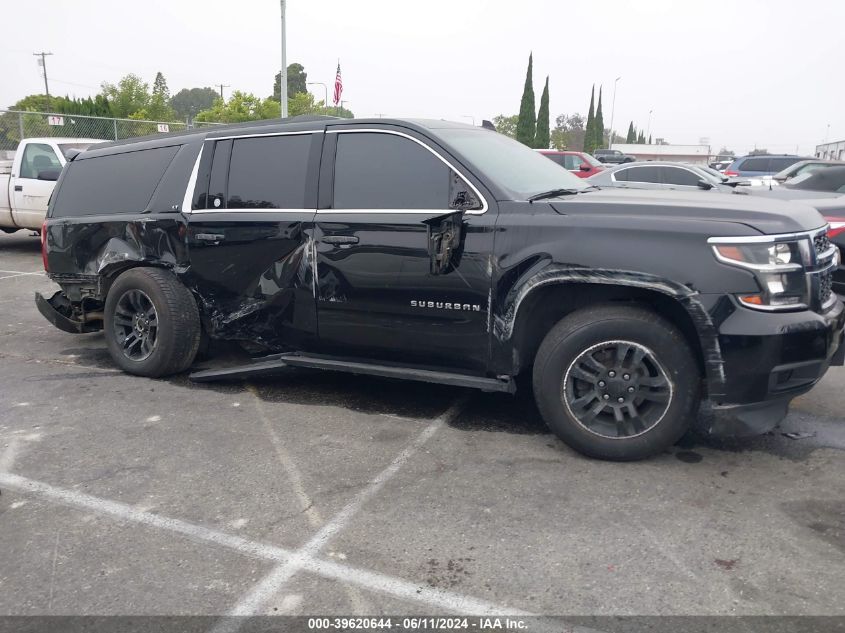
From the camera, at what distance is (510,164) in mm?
4730

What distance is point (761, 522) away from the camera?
3330 millimetres

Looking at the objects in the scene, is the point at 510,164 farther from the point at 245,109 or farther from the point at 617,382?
the point at 245,109

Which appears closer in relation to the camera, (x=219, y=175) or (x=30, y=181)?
(x=219, y=175)

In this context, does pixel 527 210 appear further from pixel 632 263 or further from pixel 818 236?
pixel 818 236

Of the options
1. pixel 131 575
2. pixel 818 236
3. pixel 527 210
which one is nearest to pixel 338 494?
pixel 131 575

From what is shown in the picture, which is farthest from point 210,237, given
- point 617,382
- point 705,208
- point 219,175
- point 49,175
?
point 49,175

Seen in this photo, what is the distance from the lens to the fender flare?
12.0ft

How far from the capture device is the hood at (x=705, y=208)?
3.67 metres

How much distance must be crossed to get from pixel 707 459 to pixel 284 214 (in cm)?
297

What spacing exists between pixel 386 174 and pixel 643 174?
1039 centimetres

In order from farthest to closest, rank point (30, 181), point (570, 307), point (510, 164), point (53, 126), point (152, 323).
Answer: point (53, 126) → point (30, 181) → point (152, 323) → point (510, 164) → point (570, 307)

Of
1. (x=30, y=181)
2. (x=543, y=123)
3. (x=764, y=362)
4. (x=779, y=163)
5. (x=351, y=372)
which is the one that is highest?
(x=543, y=123)

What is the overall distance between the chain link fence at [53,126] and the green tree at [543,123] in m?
41.2

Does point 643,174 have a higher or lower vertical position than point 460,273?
higher
